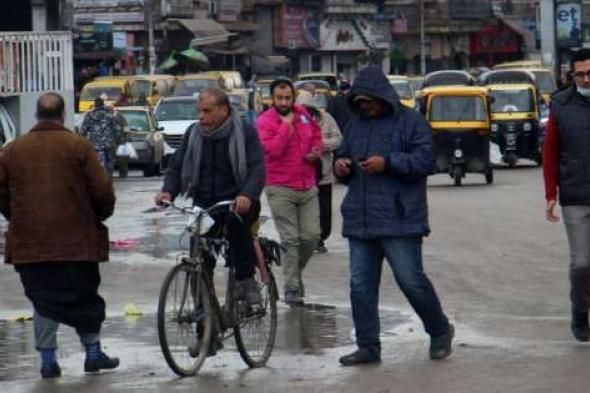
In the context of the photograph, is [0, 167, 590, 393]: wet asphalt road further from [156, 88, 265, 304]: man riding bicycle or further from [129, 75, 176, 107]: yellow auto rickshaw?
[129, 75, 176, 107]: yellow auto rickshaw

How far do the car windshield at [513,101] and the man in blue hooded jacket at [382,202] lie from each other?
31.1 metres

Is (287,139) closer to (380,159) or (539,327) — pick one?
(539,327)

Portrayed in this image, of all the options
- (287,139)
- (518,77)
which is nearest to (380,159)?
(287,139)

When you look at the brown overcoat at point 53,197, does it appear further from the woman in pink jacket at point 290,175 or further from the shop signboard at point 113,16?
the shop signboard at point 113,16

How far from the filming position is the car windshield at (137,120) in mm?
39875

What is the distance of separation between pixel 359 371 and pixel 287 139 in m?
4.10

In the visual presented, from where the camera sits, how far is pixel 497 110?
4197 centimetres

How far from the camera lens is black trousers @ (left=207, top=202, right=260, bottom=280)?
35.9 ft

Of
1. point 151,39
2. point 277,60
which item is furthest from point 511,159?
point 277,60

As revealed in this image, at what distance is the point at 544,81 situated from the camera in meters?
57.1

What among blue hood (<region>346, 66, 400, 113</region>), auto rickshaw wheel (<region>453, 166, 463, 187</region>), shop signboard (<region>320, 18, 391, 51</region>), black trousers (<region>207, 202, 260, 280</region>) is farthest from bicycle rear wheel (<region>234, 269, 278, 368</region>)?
shop signboard (<region>320, 18, 391, 51</region>)

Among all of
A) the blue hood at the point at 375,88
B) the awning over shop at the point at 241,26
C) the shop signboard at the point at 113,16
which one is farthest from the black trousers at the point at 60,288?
the awning over shop at the point at 241,26

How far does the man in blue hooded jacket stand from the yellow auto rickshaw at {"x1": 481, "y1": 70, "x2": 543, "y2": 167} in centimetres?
2952

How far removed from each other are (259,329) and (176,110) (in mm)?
31572
